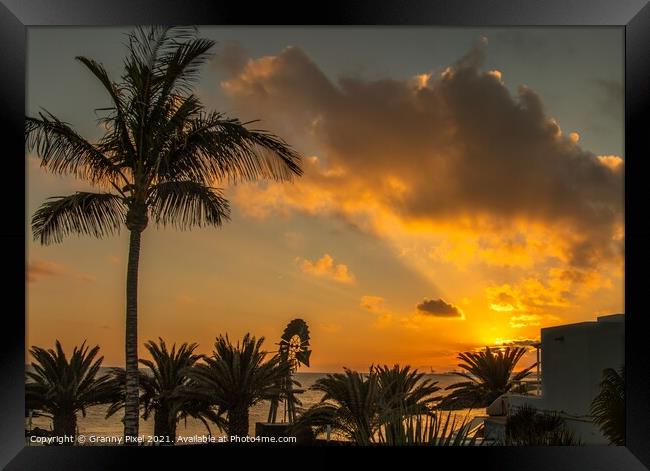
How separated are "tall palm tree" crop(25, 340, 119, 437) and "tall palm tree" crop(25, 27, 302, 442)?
350 cm

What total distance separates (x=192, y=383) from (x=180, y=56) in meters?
5.93

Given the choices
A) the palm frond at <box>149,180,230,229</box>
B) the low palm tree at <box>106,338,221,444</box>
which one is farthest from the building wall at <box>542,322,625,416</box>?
the palm frond at <box>149,180,230,229</box>

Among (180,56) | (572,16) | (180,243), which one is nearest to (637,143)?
(572,16)

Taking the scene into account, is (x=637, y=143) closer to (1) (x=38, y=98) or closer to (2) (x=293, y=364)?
(2) (x=293, y=364)

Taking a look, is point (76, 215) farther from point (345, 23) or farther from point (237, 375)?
point (345, 23)

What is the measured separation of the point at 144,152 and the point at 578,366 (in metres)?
7.83

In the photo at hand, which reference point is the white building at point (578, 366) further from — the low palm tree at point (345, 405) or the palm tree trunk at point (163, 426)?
the palm tree trunk at point (163, 426)

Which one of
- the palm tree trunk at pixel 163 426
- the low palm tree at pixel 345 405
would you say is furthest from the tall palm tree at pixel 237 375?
the palm tree trunk at pixel 163 426

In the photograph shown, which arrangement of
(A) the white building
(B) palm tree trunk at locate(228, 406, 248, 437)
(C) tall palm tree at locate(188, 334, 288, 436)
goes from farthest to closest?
(B) palm tree trunk at locate(228, 406, 248, 437) → (C) tall palm tree at locate(188, 334, 288, 436) → (A) the white building

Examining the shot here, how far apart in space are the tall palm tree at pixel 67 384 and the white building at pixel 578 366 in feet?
24.8

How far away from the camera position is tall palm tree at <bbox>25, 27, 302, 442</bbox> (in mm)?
10148

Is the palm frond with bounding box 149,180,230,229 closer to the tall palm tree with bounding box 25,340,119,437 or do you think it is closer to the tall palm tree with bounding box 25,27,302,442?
the tall palm tree with bounding box 25,27,302,442

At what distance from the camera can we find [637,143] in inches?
235

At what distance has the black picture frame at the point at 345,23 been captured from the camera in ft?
19.3
